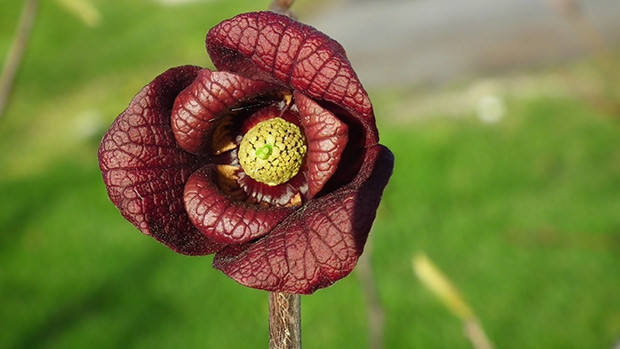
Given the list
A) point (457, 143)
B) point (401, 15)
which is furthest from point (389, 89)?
point (401, 15)

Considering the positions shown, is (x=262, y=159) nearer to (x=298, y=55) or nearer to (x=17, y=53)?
(x=298, y=55)

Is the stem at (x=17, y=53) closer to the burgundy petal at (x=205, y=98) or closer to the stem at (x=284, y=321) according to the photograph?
the burgundy petal at (x=205, y=98)

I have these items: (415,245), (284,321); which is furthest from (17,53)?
(415,245)

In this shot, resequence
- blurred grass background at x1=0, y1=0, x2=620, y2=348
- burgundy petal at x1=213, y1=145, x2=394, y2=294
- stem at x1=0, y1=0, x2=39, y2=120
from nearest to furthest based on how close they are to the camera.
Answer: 1. burgundy petal at x1=213, y1=145, x2=394, y2=294
2. stem at x1=0, y1=0, x2=39, y2=120
3. blurred grass background at x1=0, y1=0, x2=620, y2=348

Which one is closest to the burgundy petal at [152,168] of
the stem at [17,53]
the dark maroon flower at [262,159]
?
the dark maroon flower at [262,159]

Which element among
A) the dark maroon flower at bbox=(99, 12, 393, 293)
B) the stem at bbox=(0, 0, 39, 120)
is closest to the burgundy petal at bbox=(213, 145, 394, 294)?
the dark maroon flower at bbox=(99, 12, 393, 293)

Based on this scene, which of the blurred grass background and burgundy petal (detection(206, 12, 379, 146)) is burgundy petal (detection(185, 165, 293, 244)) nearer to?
burgundy petal (detection(206, 12, 379, 146))

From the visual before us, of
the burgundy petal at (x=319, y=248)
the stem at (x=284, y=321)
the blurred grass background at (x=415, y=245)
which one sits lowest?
the blurred grass background at (x=415, y=245)
